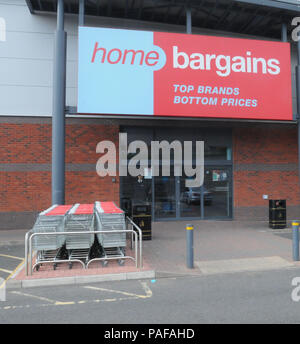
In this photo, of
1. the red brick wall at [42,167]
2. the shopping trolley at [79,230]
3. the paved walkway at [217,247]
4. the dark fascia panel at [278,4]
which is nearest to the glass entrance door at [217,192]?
the paved walkway at [217,247]

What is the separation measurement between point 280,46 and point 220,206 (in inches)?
288

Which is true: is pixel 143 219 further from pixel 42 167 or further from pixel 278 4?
pixel 278 4

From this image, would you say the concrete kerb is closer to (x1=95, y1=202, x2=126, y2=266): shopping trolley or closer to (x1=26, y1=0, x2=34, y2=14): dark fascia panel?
(x1=95, y1=202, x2=126, y2=266): shopping trolley

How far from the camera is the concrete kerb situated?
5523mm

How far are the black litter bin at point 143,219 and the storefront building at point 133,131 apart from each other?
3.09 metres

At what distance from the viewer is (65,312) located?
14.3ft

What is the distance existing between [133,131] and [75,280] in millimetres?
8098
